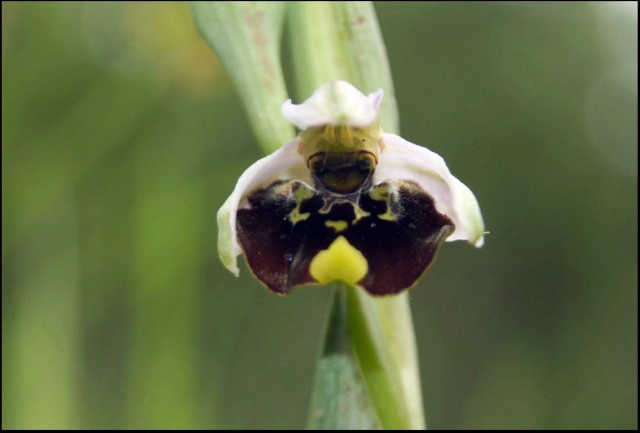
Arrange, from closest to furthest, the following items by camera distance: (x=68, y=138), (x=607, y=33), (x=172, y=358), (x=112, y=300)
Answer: (x=172, y=358) → (x=68, y=138) → (x=112, y=300) → (x=607, y=33)

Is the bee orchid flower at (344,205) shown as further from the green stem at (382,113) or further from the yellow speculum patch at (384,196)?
the green stem at (382,113)

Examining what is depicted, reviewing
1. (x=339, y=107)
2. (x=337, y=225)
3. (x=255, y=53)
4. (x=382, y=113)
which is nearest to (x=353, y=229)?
(x=337, y=225)

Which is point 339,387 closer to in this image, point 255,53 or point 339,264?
point 339,264

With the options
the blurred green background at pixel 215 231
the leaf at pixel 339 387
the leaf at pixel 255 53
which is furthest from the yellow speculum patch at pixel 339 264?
A: the blurred green background at pixel 215 231

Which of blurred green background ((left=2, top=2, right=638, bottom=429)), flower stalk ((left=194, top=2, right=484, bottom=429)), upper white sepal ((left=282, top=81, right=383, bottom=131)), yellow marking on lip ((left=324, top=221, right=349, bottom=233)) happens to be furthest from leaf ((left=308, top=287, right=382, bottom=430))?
blurred green background ((left=2, top=2, right=638, bottom=429))

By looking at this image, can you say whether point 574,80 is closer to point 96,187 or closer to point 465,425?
point 465,425

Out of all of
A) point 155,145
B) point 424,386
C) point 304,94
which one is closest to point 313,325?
point 424,386
